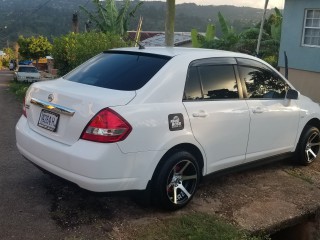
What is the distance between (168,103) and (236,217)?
140cm

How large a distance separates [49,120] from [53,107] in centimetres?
15

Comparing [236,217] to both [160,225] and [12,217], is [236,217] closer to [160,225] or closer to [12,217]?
[160,225]

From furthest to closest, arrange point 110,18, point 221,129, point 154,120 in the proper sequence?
point 110,18
point 221,129
point 154,120

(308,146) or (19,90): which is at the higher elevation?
(308,146)

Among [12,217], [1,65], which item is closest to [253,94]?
[12,217]

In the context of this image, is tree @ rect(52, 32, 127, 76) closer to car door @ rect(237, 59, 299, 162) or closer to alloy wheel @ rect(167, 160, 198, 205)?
car door @ rect(237, 59, 299, 162)

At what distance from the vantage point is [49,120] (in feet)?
13.2

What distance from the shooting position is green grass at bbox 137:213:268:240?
148 inches

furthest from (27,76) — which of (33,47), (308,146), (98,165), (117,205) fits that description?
(33,47)

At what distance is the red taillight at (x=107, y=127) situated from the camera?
3629 millimetres

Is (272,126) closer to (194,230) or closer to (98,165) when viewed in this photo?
(194,230)

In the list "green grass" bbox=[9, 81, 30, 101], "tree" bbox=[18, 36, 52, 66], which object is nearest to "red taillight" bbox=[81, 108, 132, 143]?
"green grass" bbox=[9, 81, 30, 101]

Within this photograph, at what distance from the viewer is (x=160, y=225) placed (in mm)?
3939

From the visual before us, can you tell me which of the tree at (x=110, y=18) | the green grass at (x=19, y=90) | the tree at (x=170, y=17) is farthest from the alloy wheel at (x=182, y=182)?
the tree at (x=110, y=18)
